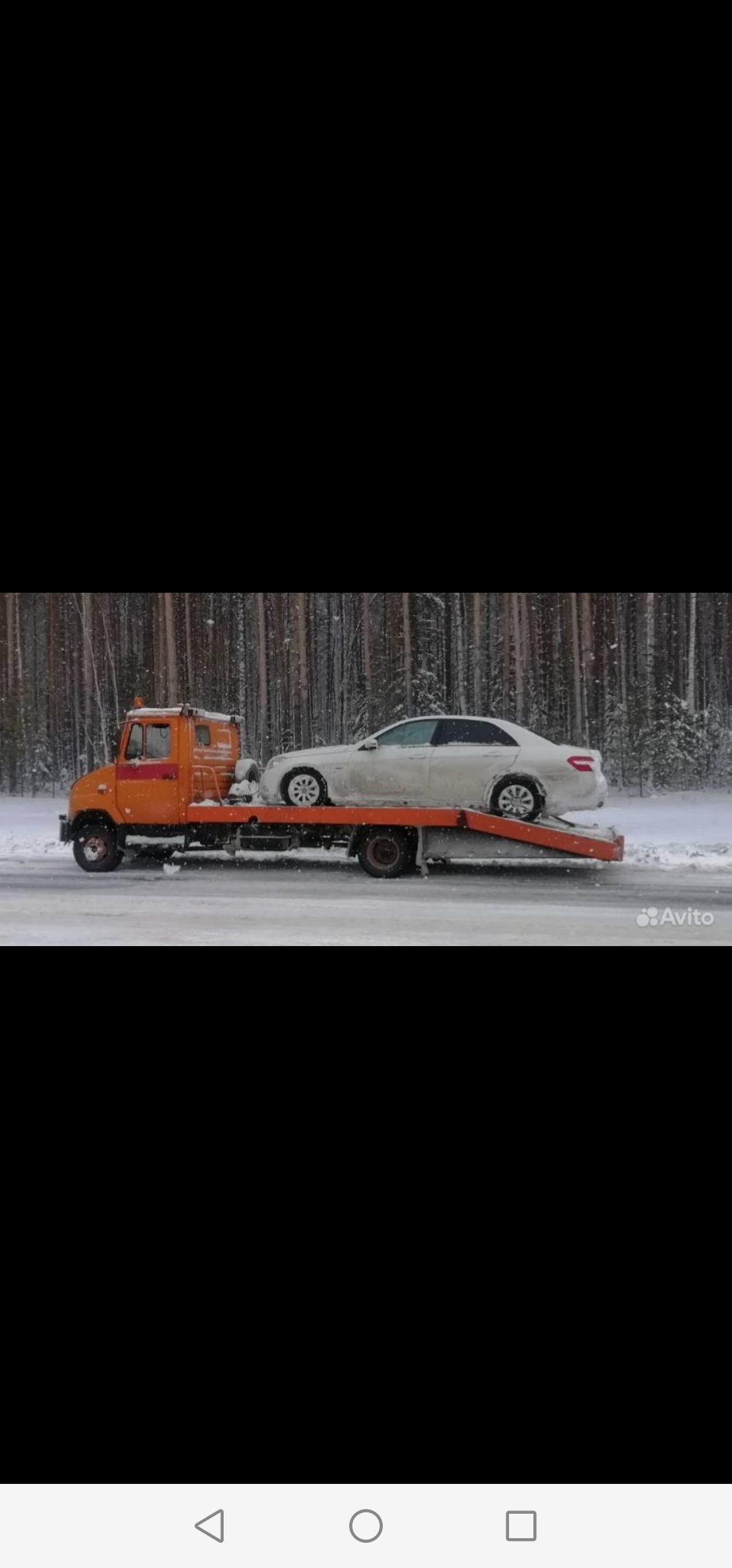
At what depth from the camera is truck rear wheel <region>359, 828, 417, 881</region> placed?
817 cm

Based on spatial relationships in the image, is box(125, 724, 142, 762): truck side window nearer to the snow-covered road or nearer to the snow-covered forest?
the snow-covered forest

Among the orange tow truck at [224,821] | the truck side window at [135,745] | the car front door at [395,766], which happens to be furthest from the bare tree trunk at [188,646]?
the car front door at [395,766]

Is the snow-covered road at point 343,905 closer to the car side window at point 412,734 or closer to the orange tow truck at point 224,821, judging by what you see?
the orange tow truck at point 224,821

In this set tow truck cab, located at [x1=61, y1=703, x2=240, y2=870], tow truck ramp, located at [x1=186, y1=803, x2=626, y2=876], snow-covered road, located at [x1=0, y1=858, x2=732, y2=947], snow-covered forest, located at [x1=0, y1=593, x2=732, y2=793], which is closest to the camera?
snow-covered road, located at [x1=0, y1=858, x2=732, y2=947]

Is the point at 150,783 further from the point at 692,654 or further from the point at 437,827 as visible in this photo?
the point at 692,654

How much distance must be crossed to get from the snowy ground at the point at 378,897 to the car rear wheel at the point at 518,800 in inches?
12.9

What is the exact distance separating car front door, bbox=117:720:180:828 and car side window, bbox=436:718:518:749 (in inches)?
71.5

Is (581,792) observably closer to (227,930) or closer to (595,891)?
(595,891)

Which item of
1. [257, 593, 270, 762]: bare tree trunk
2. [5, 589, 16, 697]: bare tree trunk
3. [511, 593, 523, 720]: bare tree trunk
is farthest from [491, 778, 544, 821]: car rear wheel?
[5, 589, 16, 697]: bare tree trunk

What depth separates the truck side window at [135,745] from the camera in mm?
8219

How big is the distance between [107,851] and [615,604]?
3.87m

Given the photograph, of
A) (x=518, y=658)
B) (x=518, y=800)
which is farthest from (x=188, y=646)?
(x=518, y=800)

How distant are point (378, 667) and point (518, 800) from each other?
1319 mm

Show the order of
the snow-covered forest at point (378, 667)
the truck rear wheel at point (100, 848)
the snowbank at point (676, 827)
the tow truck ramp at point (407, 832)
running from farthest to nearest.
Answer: the truck rear wheel at point (100, 848)
the tow truck ramp at point (407, 832)
the snowbank at point (676, 827)
the snow-covered forest at point (378, 667)
